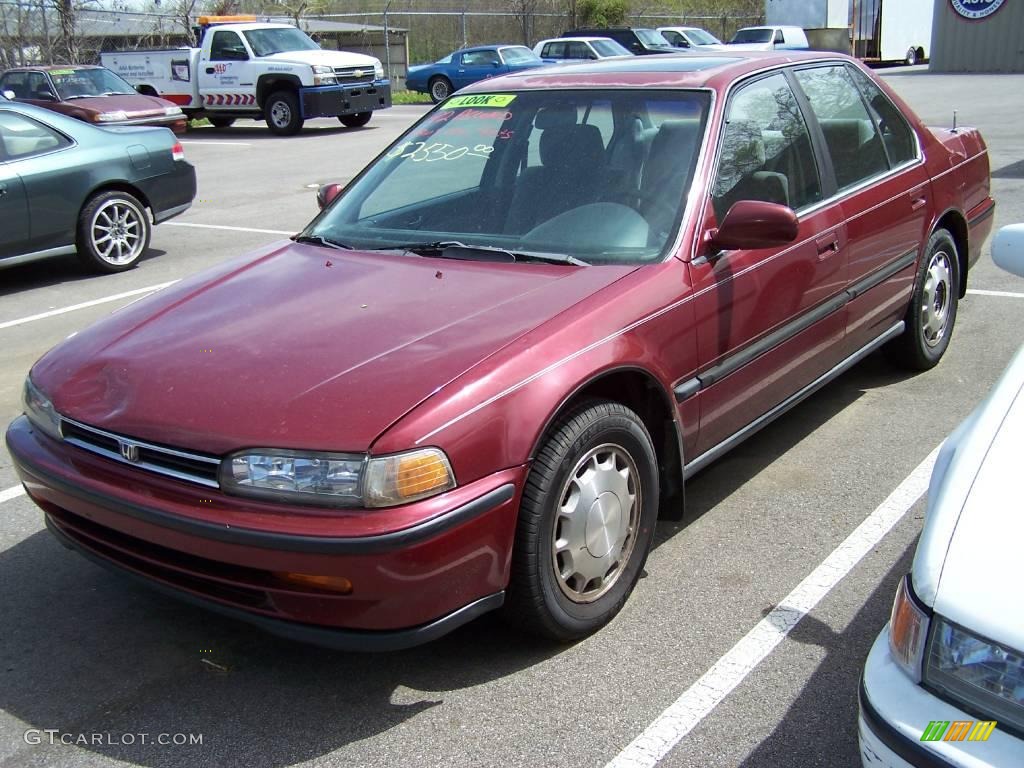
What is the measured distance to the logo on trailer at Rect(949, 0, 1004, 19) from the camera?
32912mm

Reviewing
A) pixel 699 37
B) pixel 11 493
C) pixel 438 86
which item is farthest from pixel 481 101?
pixel 699 37

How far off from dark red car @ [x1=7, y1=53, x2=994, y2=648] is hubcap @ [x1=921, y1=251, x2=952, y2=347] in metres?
0.46

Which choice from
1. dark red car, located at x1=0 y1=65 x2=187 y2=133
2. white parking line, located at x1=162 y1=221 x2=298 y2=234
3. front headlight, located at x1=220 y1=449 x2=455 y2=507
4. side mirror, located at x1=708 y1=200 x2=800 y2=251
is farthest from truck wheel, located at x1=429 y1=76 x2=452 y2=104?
front headlight, located at x1=220 y1=449 x2=455 y2=507

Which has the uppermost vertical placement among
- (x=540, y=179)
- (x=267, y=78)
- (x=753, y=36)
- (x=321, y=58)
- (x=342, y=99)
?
(x=753, y=36)

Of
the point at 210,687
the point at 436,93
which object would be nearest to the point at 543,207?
the point at 210,687

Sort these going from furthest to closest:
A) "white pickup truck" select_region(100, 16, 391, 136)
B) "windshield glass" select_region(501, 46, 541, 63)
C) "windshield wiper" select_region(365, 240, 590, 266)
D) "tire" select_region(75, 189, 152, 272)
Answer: "windshield glass" select_region(501, 46, 541, 63)
"white pickup truck" select_region(100, 16, 391, 136)
"tire" select_region(75, 189, 152, 272)
"windshield wiper" select_region(365, 240, 590, 266)

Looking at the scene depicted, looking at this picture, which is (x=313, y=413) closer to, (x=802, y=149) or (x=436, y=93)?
(x=802, y=149)

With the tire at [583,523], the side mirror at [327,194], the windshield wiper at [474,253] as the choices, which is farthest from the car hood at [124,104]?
the tire at [583,523]

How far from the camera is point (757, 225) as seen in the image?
3.46m

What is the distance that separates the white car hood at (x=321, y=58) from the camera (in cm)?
1988

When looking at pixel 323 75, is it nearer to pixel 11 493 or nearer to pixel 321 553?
pixel 11 493

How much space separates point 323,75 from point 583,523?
711 inches

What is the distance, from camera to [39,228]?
826cm

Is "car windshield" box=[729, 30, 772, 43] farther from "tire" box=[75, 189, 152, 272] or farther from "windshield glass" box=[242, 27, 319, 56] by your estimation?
"tire" box=[75, 189, 152, 272]
